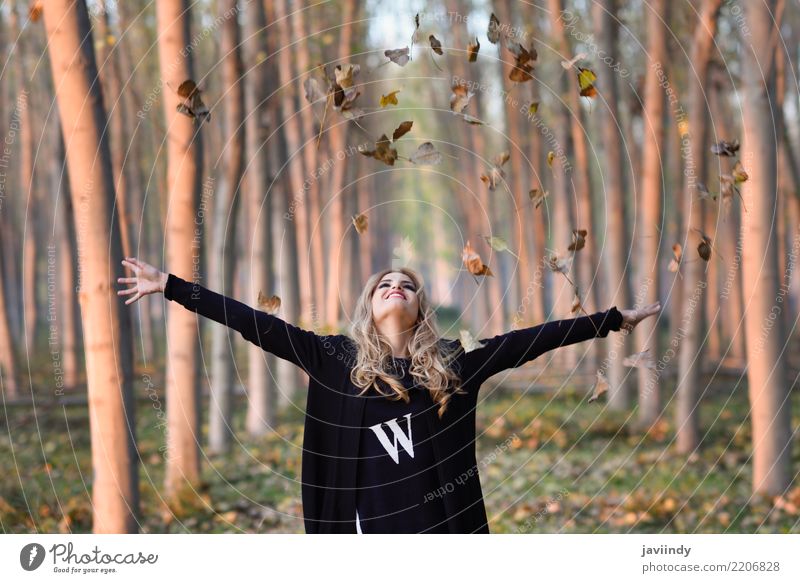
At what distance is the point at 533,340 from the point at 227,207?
716cm

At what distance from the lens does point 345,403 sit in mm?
4773

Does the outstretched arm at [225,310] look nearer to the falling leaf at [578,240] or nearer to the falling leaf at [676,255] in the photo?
the falling leaf at [578,240]

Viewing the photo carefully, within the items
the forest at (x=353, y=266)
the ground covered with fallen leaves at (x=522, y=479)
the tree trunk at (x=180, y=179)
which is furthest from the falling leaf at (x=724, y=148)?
the tree trunk at (x=180, y=179)

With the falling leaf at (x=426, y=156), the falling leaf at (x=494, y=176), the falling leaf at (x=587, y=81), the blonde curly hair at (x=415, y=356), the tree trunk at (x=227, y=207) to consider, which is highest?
the tree trunk at (x=227, y=207)

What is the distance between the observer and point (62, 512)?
8055 millimetres

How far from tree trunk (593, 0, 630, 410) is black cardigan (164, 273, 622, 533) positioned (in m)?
7.69

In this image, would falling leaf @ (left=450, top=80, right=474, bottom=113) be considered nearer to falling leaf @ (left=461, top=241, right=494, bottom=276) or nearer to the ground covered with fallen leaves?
falling leaf @ (left=461, top=241, right=494, bottom=276)

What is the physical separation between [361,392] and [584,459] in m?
6.76

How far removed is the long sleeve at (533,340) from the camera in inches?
188

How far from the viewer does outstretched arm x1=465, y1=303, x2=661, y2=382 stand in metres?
4.79

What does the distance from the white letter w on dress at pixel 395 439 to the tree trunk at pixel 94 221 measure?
235 centimetres

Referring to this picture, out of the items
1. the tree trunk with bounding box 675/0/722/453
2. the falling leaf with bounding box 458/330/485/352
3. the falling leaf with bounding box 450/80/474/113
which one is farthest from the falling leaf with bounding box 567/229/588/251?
the tree trunk with bounding box 675/0/722/453

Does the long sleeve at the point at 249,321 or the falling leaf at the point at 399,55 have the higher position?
the falling leaf at the point at 399,55
